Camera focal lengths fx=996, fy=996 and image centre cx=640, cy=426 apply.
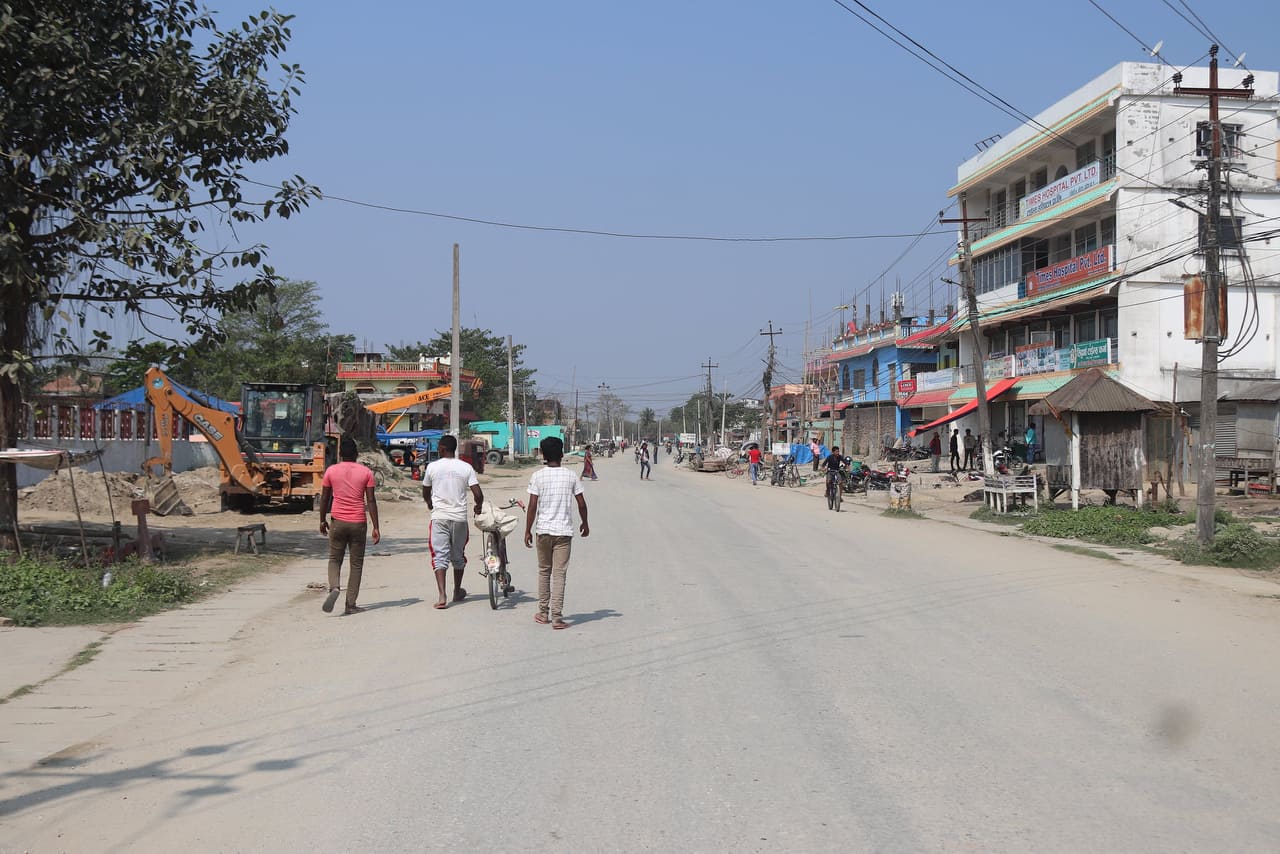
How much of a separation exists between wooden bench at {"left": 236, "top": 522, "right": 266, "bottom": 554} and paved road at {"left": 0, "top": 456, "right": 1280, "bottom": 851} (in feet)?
17.9

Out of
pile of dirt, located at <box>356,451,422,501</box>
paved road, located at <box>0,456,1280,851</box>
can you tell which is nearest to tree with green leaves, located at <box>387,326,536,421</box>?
pile of dirt, located at <box>356,451,422,501</box>

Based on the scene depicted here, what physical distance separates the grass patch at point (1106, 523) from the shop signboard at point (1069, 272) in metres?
13.2

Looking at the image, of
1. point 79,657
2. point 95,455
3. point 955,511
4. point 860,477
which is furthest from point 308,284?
point 79,657

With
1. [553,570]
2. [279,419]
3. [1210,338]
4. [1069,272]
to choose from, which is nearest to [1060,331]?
[1069,272]

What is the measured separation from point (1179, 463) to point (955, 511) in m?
7.46

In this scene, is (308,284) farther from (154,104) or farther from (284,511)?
(154,104)

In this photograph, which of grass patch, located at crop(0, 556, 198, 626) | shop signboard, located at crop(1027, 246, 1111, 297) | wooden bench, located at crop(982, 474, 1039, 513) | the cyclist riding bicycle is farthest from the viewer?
shop signboard, located at crop(1027, 246, 1111, 297)

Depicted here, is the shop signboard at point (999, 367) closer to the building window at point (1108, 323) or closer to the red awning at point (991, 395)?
the red awning at point (991, 395)

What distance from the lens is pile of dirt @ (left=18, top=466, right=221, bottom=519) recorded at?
75.6 ft

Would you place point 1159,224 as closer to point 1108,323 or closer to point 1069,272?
point 1069,272

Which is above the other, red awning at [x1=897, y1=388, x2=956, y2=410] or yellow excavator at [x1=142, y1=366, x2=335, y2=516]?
red awning at [x1=897, y1=388, x2=956, y2=410]

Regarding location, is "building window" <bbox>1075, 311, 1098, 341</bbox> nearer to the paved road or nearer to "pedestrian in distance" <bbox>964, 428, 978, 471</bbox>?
"pedestrian in distance" <bbox>964, 428, 978, 471</bbox>

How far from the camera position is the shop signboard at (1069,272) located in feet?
108

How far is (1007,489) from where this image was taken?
987 inches
